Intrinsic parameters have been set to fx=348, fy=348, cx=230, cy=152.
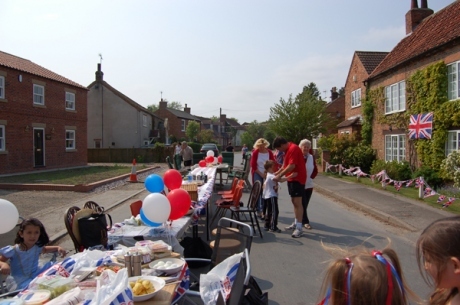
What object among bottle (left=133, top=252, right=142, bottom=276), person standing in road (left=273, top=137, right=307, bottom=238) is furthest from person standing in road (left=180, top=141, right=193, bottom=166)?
bottle (left=133, top=252, right=142, bottom=276)

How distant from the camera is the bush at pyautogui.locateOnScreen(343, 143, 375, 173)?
818 inches

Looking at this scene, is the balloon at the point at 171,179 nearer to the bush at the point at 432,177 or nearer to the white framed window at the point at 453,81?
the bush at the point at 432,177

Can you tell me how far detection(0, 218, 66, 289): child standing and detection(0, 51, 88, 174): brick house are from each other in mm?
16846

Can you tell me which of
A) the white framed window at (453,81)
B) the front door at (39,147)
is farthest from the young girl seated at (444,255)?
the front door at (39,147)

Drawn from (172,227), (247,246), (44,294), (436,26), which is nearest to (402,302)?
(247,246)

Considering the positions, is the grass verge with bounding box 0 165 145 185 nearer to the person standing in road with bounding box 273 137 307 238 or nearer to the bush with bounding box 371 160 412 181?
the person standing in road with bounding box 273 137 307 238

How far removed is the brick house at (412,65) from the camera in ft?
45.3

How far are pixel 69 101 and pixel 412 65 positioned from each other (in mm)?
21646

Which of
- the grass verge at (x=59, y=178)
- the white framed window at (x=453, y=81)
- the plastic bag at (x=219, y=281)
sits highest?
the white framed window at (x=453, y=81)

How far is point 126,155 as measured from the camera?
113 feet

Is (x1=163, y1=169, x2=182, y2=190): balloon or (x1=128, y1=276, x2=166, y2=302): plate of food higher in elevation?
(x1=163, y1=169, x2=182, y2=190): balloon

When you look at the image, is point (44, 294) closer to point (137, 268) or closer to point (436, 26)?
point (137, 268)

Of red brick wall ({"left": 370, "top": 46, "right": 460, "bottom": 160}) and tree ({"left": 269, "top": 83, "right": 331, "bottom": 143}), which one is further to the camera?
tree ({"left": 269, "top": 83, "right": 331, "bottom": 143})

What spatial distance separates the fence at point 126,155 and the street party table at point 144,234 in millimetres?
29093
